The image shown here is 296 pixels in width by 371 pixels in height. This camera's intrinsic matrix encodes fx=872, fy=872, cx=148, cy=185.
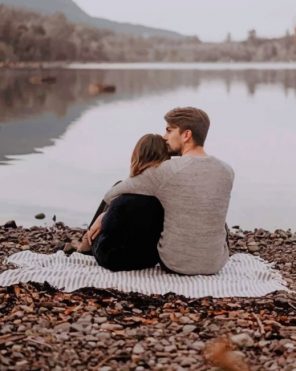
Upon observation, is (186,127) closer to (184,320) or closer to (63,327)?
(184,320)

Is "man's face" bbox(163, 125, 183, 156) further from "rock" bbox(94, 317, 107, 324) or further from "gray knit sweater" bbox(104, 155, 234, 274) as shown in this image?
"rock" bbox(94, 317, 107, 324)

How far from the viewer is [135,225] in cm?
517

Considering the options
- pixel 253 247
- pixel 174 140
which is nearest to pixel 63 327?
pixel 174 140

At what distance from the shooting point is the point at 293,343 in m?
4.04

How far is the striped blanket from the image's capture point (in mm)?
4859

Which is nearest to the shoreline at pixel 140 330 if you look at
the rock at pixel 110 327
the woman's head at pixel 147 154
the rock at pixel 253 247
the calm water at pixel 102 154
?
the rock at pixel 110 327

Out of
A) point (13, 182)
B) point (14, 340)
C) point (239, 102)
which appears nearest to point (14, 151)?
point (13, 182)

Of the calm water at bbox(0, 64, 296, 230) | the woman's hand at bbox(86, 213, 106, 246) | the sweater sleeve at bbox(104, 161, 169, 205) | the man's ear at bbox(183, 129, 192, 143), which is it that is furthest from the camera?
the calm water at bbox(0, 64, 296, 230)

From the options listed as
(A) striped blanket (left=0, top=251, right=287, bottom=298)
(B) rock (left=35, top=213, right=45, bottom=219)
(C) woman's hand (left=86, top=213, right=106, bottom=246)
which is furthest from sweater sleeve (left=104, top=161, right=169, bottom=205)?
(B) rock (left=35, top=213, right=45, bottom=219)

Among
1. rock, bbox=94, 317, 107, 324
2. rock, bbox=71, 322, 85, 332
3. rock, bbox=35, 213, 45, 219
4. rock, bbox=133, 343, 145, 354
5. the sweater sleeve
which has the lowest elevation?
rock, bbox=35, 213, 45, 219

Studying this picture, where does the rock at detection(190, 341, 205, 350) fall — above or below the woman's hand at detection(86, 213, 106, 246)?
below

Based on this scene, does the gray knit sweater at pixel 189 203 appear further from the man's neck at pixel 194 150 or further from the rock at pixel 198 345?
the rock at pixel 198 345

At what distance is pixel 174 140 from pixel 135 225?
572 mm

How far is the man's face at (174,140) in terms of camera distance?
5.26 metres
